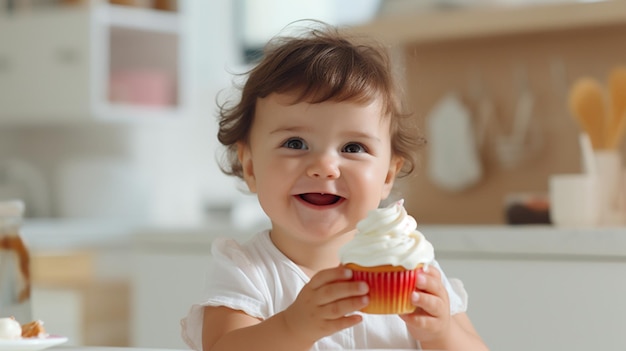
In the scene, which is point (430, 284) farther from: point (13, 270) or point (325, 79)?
point (13, 270)

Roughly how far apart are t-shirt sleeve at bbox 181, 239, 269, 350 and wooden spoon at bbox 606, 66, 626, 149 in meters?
1.06

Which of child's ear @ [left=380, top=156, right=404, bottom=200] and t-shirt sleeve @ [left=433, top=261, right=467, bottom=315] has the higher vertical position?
child's ear @ [left=380, top=156, right=404, bottom=200]

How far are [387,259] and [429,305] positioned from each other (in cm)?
9

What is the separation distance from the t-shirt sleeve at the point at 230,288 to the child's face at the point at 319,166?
0.08m

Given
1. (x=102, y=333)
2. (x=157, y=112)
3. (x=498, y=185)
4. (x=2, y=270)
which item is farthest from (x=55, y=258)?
(x=2, y=270)

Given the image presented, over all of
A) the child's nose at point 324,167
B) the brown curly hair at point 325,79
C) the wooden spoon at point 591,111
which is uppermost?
the wooden spoon at point 591,111

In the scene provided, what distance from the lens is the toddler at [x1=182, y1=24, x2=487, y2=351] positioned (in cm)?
114

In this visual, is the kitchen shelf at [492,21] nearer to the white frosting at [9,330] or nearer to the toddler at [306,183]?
the toddler at [306,183]

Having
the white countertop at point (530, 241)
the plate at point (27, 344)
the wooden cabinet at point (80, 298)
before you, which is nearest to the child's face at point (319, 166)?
the plate at point (27, 344)

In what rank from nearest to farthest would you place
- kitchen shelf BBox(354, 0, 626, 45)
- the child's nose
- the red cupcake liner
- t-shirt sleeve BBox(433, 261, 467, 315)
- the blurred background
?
the red cupcake liner
the child's nose
t-shirt sleeve BBox(433, 261, 467, 315)
kitchen shelf BBox(354, 0, 626, 45)
the blurred background

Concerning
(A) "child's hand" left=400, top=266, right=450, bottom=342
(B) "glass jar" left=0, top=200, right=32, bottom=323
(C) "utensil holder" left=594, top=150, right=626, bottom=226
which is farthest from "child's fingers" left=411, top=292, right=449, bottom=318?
(C) "utensil holder" left=594, top=150, right=626, bottom=226

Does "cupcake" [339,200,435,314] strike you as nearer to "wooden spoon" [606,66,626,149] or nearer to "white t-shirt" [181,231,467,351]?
"white t-shirt" [181,231,467,351]

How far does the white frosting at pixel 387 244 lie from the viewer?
0.95 metres

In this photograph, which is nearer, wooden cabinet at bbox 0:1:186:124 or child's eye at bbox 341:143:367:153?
child's eye at bbox 341:143:367:153
